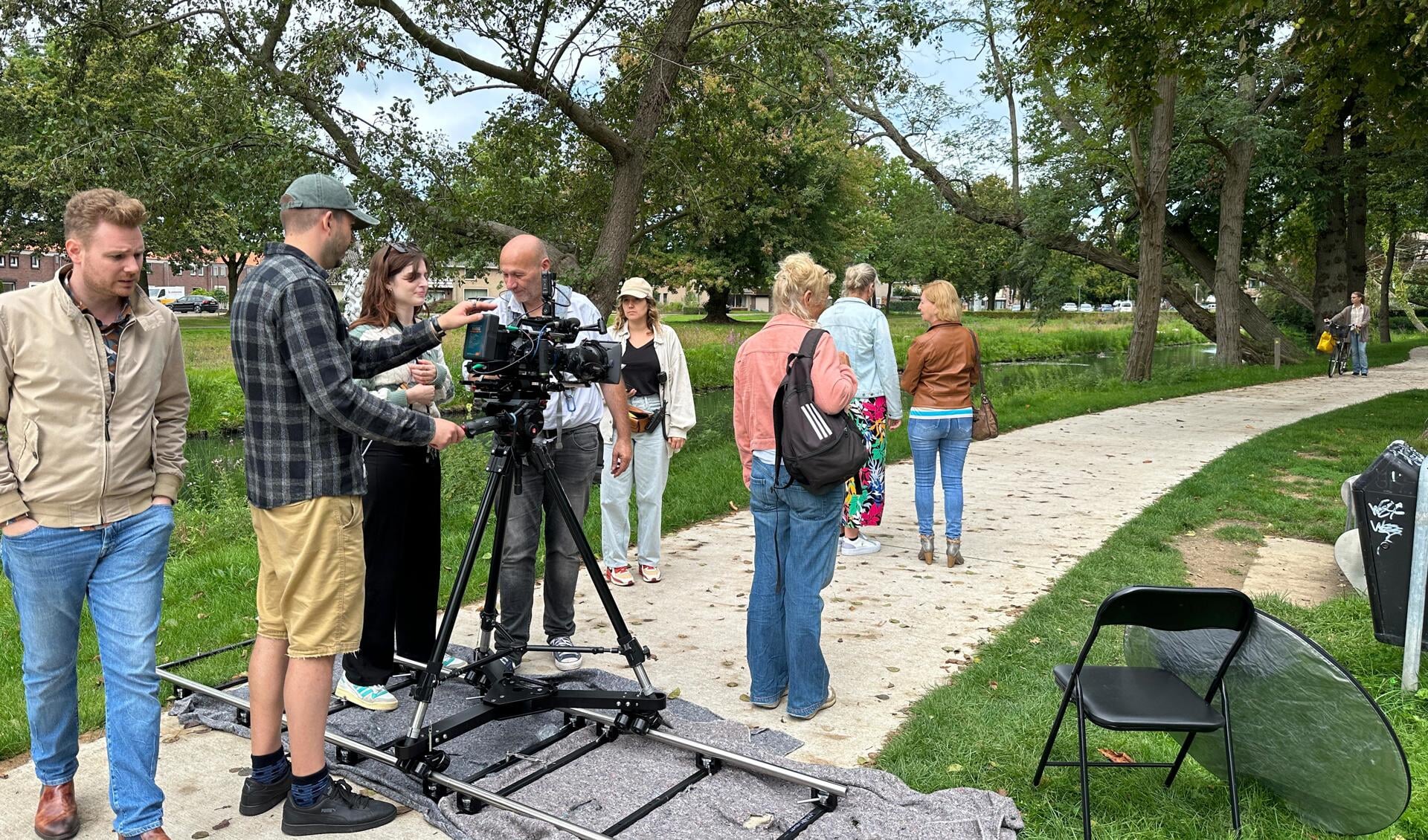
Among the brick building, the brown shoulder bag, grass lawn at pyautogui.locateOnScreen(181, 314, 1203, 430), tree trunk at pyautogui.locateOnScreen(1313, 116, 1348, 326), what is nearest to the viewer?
the brown shoulder bag

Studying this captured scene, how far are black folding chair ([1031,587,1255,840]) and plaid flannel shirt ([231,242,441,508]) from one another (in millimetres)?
2227

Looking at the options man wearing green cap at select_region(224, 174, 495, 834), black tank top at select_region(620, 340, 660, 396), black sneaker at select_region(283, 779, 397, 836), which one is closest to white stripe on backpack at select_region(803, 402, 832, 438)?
man wearing green cap at select_region(224, 174, 495, 834)

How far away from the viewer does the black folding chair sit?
3.08 m

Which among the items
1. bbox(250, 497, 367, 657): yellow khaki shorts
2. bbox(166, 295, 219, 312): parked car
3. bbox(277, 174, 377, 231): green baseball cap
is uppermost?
bbox(166, 295, 219, 312): parked car

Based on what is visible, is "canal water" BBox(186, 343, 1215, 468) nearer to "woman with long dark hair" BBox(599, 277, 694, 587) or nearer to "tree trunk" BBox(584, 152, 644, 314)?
"tree trunk" BBox(584, 152, 644, 314)

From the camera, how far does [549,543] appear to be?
15.9 feet

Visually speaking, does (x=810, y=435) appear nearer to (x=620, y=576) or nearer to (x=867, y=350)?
(x=620, y=576)

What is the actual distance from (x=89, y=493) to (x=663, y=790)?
2.08 m

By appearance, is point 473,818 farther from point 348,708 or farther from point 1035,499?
point 1035,499

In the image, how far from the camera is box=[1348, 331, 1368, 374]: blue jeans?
70.8 ft

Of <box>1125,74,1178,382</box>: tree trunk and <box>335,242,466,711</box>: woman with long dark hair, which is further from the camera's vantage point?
<box>1125,74,1178,382</box>: tree trunk

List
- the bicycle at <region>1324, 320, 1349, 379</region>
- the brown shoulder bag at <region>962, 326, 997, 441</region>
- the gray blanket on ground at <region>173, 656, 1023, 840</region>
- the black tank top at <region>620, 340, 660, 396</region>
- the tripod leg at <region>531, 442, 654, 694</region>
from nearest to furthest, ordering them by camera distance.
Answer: the gray blanket on ground at <region>173, 656, 1023, 840</region> → the tripod leg at <region>531, 442, 654, 694</region> → the black tank top at <region>620, 340, 660, 396</region> → the brown shoulder bag at <region>962, 326, 997, 441</region> → the bicycle at <region>1324, 320, 1349, 379</region>

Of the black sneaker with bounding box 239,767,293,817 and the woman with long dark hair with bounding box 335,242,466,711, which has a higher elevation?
the woman with long dark hair with bounding box 335,242,466,711

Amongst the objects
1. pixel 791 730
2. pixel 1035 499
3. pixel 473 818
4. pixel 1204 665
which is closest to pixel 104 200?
pixel 473 818
